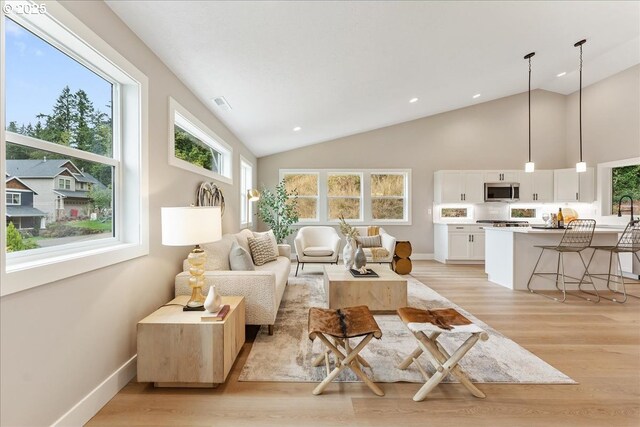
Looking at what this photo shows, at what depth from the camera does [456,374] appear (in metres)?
1.95

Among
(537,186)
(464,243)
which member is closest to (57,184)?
(464,243)

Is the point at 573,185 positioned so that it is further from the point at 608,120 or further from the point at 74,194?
the point at 74,194

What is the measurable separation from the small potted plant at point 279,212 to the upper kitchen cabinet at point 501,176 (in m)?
4.20

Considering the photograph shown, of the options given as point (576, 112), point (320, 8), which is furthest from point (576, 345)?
point (576, 112)

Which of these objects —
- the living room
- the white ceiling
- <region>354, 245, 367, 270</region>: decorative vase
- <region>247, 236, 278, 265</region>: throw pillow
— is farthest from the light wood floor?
the white ceiling

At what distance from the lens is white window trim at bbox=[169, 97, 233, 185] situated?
277 cm

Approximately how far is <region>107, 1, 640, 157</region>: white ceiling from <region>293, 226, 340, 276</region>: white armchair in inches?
75.5

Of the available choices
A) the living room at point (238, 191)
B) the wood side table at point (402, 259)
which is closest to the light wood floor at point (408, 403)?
the living room at point (238, 191)

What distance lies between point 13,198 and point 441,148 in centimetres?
720

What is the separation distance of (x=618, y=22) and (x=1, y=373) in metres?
6.70

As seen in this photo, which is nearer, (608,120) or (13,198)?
(13,198)

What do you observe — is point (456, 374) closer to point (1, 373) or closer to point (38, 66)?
point (1, 373)

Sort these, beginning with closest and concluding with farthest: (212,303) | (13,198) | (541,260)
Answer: (13,198)
(212,303)
(541,260)

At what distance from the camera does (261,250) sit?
4074mm
